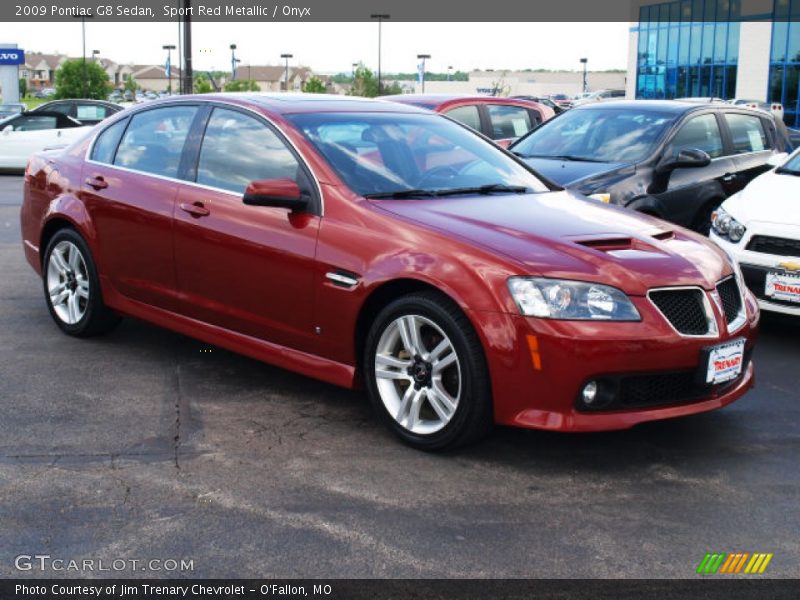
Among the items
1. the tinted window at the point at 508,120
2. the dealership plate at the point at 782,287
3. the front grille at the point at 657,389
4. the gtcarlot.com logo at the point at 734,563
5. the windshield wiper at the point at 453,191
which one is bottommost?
the gtcarlot.com logo at the point at 734,563

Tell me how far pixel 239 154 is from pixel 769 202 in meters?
3.74

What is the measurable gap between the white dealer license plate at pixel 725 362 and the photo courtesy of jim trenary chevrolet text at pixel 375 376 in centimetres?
2

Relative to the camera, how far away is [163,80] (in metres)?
172

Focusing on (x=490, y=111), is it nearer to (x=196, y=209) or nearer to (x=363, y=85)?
(x=196, y=209)

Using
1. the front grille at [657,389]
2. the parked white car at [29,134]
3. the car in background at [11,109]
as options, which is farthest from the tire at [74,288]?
the car in background at [11,109]

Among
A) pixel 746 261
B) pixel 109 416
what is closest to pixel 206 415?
pixel 109 416

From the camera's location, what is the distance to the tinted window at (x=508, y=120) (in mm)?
12500

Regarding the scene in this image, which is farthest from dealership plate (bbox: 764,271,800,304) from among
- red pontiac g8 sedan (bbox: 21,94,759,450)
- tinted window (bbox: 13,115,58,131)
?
tinted window (bbox: 13,115,58,131)

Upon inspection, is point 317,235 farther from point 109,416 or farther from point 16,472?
point 16,472

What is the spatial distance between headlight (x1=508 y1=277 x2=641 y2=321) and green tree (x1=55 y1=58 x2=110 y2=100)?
5892 cm

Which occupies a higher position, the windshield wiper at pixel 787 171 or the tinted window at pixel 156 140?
the tinted window at pixel 156 140

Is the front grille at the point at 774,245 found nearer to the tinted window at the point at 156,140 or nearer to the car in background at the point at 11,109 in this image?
the tinted window at the point at 156,140

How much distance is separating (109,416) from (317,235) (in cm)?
134

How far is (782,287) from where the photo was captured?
6598 mm
